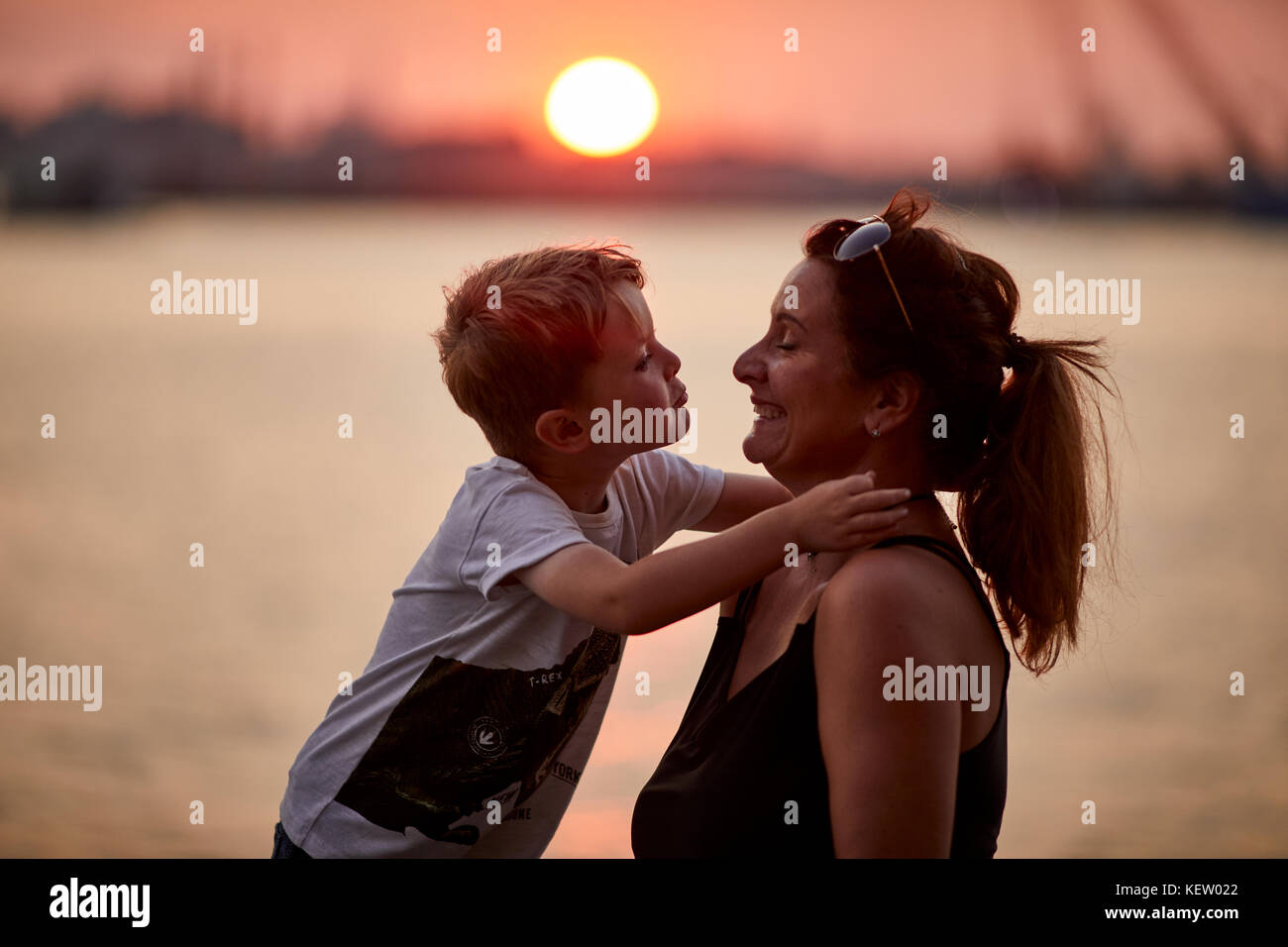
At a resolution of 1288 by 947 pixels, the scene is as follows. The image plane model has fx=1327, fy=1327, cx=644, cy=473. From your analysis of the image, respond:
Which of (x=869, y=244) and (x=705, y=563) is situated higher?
(x=869, y=244)

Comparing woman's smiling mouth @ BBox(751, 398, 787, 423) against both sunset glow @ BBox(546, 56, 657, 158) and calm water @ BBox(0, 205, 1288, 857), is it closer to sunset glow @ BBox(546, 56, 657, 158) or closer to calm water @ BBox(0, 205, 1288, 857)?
calm water @ BBox(0, 205, 1288, 857)

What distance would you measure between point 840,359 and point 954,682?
0.53 m

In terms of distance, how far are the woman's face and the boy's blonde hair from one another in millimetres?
300

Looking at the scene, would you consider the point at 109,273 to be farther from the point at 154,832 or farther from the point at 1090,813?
the point at 1090,813

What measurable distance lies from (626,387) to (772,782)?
2.42 feet

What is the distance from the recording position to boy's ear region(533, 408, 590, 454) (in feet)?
7.18

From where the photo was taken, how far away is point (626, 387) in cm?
221

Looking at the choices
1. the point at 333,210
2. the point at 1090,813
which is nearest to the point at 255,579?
the point at 1090,813

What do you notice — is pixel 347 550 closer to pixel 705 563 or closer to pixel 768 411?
pixel 768 411

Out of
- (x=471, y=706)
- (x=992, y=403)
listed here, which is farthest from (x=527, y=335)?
(x=992, y=403)

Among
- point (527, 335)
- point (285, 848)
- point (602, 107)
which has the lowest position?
point (285, 848)

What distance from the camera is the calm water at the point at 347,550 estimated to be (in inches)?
170

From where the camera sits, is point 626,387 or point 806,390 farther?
point 626,387

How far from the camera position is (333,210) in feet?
67.6
